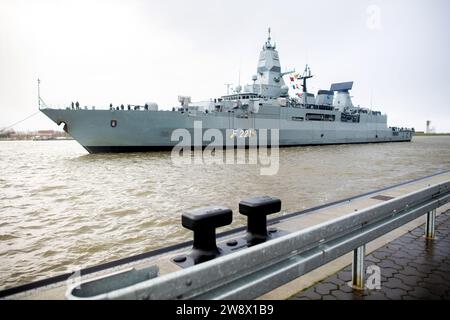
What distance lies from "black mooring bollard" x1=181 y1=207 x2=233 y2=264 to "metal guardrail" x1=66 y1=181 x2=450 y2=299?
62cm

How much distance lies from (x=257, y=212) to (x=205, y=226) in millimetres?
598

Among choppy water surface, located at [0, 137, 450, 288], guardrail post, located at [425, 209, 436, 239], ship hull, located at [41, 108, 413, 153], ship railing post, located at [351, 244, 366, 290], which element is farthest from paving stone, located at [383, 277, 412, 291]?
ship hull, located at [41, 108, 413, 153]

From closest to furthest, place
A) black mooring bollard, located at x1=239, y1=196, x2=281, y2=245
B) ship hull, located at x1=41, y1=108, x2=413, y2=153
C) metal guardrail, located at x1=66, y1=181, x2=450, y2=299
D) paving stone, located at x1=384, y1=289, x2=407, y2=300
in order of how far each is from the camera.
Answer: metal guardrail, located at x1=66, y1=181, x2=450, y2=299 < paving stone, located at x1=384, y1=289, x2=407, y2=300 < black mooring bollard, located at x1=239, y1=196, x2=281, y2=245 < ship hull, located at x1=41, y1=108, x2=413, y2=153

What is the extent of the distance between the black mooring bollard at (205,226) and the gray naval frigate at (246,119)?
24.8 metres

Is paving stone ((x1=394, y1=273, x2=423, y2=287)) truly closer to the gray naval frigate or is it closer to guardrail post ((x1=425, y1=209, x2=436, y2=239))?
guardrail post ((x1=425, y1=209, x2=436, y2=239))

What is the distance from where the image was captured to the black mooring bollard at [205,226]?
2.30 m

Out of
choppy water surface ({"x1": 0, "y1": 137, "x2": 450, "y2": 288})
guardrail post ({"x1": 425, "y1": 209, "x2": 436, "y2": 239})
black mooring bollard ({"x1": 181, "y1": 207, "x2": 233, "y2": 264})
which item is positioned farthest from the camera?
choppy water surface ({"x1": 0, "y1": 137, "x2": 450, "y2": 288})

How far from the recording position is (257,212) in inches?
106

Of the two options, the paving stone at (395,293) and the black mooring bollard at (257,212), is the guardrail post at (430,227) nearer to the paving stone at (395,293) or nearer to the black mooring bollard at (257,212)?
the paving stone at (395,293)

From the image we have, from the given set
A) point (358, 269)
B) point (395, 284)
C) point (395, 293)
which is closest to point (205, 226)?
point (358, 269)

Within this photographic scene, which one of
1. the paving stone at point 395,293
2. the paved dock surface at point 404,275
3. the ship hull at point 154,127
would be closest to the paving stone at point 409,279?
the paved dock surface at point 404,275

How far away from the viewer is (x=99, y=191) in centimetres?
1008

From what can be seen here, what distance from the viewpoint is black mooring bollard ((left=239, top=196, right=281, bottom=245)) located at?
8.84 feet
